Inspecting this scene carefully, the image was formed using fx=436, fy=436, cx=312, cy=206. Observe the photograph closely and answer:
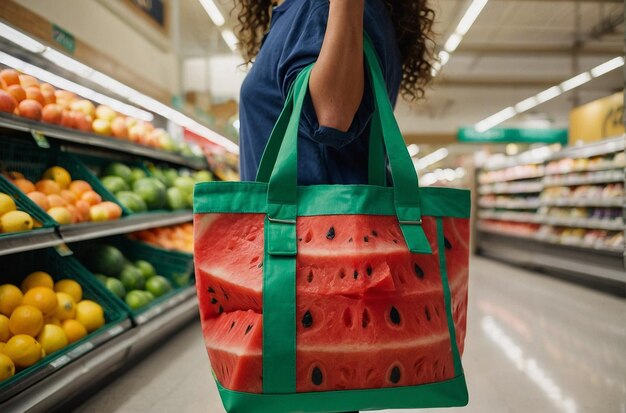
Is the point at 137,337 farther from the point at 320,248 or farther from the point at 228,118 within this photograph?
the point at 228,118

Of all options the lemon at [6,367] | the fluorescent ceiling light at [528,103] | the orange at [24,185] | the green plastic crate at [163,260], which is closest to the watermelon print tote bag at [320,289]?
the lemon at [6,367]

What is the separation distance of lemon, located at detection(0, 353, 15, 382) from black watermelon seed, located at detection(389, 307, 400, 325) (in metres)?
1.48

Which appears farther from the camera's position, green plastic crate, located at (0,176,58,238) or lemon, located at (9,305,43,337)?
green plastic crate, located at (0,176,58,238)

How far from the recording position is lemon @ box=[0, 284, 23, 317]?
1712 mm

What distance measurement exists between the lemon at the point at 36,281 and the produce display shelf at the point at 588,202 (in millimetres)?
5613

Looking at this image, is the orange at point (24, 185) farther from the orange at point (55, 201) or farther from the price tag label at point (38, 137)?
the price tag label at point (38, 137)

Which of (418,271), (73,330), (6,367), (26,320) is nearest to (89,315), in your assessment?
(73,330)

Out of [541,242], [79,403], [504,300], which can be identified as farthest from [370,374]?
[541,242]

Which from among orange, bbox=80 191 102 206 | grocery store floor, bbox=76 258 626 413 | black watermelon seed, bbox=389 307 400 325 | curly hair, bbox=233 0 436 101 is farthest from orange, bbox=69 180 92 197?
black watermelon seed, bbox=389 307 400 325

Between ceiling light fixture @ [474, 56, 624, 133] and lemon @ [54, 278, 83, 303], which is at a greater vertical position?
ceiling light fixture @ [474, 56, 624, 133]

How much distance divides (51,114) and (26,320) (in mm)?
1060

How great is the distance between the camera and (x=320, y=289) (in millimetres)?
740

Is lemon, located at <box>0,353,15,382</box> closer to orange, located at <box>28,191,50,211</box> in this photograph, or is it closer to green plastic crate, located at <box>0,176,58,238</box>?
green plastic crate, located at <box>0,176,58,238</box>

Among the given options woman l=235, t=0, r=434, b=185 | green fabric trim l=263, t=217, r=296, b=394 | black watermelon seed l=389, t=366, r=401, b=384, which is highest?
woman l=235, t=0, r=434, b=185
